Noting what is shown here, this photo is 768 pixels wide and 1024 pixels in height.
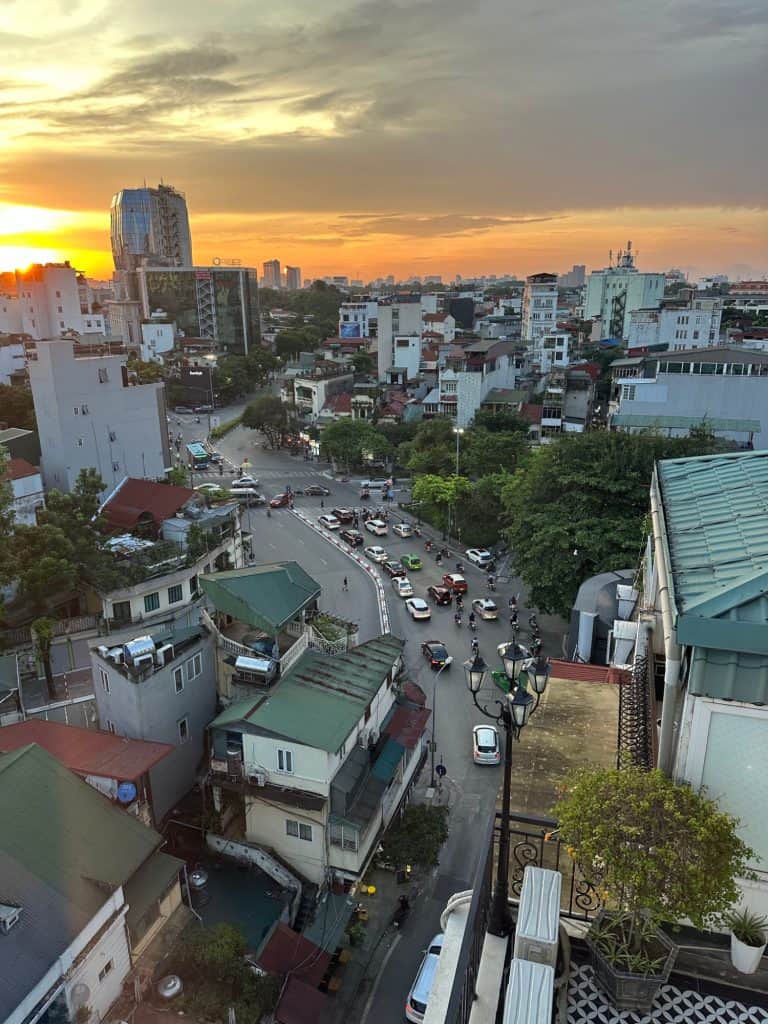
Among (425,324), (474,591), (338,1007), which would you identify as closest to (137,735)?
(338,1007)

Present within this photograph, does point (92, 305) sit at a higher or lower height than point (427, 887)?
higher

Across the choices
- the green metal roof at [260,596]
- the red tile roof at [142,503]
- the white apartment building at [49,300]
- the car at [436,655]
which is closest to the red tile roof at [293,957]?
the green metal roof at [260,596]

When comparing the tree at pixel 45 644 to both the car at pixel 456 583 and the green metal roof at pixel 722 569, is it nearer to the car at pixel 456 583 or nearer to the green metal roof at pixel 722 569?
the car at pixel 456 583

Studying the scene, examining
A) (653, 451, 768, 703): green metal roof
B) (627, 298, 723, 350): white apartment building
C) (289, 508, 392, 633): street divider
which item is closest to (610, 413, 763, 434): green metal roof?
(289, 508, 392, 633): street divider

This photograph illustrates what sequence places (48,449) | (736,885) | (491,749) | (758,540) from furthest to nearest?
(48,449), (491,749), (758,540), (736,885)

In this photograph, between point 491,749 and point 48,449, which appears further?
point 48,449

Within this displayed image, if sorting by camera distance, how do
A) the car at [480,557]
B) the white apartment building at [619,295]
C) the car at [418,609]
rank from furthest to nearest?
1. the white apartment building at [619,295]
2. the car at [480,557]
3. the car at [418,609]

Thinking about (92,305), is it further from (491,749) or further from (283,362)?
(491,749)
